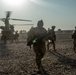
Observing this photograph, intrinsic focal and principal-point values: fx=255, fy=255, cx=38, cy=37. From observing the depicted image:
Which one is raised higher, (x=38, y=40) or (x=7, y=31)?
(x=7, y=31)

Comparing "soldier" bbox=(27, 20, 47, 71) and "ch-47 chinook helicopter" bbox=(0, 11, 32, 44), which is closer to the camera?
"soldier" bbox=(27, 20, 47, 71)

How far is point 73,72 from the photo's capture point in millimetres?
12266

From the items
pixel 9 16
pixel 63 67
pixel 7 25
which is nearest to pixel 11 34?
pixel 7 25

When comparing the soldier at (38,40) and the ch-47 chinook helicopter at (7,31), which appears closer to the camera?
the soldier at (38,40)

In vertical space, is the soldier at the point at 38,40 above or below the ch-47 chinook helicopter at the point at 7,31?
below

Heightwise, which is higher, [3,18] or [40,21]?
[3,18]

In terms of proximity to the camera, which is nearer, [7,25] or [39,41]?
[39,41]

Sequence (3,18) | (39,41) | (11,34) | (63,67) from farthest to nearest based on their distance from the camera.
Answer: (3,18)
(11,34)
(63,67)
(39,41)

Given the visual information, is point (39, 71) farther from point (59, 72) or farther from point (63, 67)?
point (63, 67)

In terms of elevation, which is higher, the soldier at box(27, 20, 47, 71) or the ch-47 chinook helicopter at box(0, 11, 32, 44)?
the ch-47 chinook helicopter at box(0, 11, 32, 44)

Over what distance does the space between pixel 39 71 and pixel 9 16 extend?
35.9 metres

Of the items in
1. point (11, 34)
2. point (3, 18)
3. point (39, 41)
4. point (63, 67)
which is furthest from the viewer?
point (3, 18)

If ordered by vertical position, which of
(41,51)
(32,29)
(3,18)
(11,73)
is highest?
(3,18)

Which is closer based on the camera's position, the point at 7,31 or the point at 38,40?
the point at 38,40
